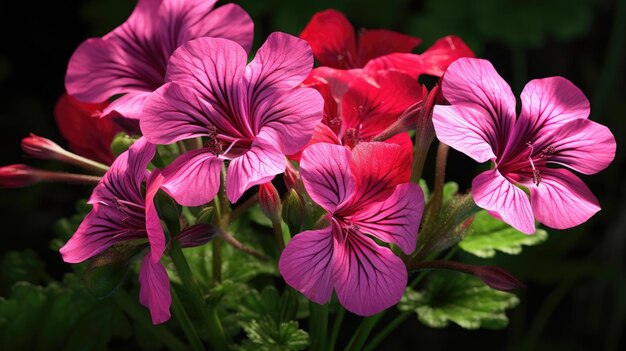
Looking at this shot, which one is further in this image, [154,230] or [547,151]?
[547,151]

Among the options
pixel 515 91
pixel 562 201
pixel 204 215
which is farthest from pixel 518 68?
pixel 204 215

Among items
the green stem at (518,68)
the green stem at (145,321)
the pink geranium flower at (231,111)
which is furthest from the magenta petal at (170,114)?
the green stem at (518,68)

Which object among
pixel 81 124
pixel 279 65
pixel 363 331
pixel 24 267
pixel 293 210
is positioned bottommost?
pixel 24 267

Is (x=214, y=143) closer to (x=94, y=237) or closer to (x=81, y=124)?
(x=94, y=237)

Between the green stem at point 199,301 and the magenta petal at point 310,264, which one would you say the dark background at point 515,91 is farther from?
the magenta petal at point 310,264

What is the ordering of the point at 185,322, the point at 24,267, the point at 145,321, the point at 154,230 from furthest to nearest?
the point at 24,267
the point at 145,321
the point at 185,322
the point at 154,230

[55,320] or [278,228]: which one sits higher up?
[278,228]
